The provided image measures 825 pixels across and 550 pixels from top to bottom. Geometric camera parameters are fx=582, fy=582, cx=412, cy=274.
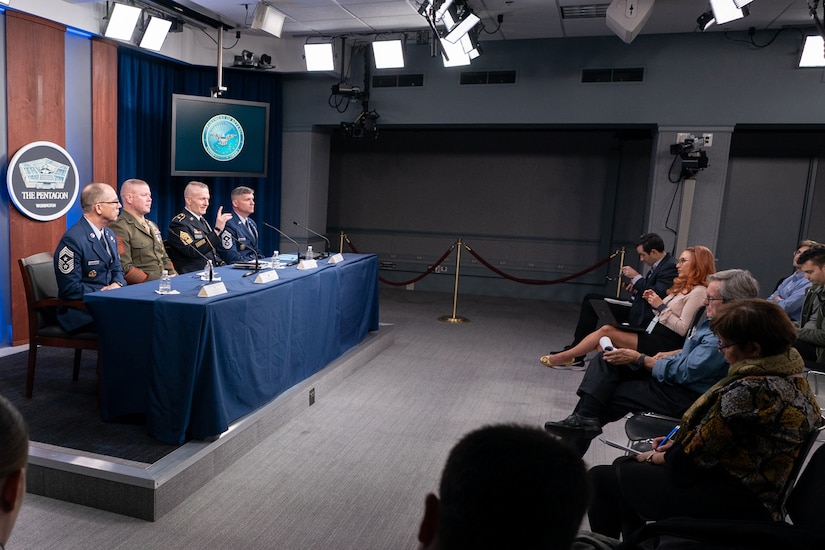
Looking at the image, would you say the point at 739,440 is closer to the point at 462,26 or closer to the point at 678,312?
the point at 678,312

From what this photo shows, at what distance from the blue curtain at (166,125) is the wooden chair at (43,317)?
264 cm

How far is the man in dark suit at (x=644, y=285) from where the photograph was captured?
4.29m

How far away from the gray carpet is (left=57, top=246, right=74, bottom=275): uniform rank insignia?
128 cm

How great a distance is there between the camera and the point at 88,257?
3.30m

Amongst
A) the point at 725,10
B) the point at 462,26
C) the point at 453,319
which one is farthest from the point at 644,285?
the point at 462,26

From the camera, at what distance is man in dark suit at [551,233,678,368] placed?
169 inches

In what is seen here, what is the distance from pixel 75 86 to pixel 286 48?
95.6 inches

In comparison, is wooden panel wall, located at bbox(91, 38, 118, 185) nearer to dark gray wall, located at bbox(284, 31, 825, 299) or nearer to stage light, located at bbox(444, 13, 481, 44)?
dark gray wall, located at bbox(284, 31, 825, 299)

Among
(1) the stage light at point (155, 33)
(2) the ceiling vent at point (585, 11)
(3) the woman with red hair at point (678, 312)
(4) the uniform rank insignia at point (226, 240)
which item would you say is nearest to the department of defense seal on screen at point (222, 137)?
(1) the stage light at point (155, 33)

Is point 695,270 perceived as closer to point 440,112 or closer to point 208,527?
point 208,527

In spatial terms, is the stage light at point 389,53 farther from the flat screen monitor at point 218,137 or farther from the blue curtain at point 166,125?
the blue curtain at point 166,125

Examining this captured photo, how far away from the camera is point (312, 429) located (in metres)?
3.22

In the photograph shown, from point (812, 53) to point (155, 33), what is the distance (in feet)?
20.0

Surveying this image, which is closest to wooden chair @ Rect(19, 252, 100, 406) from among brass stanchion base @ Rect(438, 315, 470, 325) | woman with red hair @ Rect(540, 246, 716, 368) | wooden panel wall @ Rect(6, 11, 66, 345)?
wooden panel wall @ Rect(6, 11, 66, 345)
